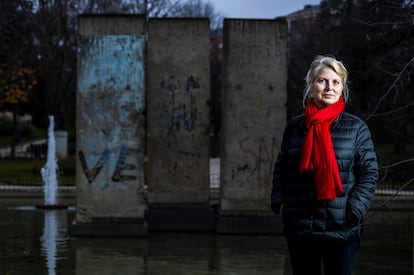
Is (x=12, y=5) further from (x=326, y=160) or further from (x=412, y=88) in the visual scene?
(x=326, y=160)

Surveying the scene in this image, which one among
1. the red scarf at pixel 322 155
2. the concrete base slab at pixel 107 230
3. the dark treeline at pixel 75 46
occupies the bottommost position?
the concrete base slab at pixel 107 230

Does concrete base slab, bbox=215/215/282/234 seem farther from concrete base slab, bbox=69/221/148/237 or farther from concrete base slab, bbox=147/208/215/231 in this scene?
concrete base slab, bbox=69/221/148/237

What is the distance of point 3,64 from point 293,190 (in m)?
31.5

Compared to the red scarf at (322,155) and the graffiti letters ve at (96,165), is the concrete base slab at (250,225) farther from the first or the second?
the red scarf at (322,155)

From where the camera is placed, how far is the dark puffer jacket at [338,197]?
226 inches

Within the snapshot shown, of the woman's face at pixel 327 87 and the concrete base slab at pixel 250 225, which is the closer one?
the woman's face at pixel 327 87

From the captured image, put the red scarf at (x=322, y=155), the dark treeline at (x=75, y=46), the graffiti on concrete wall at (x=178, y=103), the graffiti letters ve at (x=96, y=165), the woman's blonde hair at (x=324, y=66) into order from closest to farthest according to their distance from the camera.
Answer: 1. the red scarf at (x=322, y=155)
2. the woman's blonde hair at (x=324, y=66)
3. the graffiti letters ve at (x=96, y=165)
4. the graffiti on concrete wall at (x=178, y=103)
5. the dark treeline at (x=75, y=46)

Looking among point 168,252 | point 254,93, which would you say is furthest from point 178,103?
point 168,252

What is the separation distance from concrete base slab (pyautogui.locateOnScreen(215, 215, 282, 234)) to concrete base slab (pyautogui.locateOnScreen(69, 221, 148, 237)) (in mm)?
1664

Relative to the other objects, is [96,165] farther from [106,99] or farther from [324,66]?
[324,66]

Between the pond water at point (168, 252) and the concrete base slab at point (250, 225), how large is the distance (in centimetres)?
19

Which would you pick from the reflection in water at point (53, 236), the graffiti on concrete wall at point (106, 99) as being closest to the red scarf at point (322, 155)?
the reflection in water at point (53, 236)

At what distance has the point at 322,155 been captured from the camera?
571cm

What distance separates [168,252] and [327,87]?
7918mm
